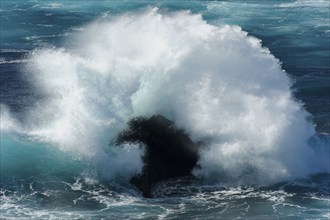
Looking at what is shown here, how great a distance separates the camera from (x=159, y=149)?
41.8 m

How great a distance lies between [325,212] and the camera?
3594 cm

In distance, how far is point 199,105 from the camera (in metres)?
44.1

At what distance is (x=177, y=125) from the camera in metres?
43.4

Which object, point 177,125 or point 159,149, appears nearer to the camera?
point 159,149

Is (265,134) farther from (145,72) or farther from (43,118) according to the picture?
(43,118)

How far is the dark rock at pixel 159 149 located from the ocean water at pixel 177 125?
46 cm

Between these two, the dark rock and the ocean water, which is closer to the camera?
the ocean water

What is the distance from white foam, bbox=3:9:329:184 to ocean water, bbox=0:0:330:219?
71 mm

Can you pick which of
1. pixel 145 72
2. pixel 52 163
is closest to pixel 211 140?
pixel 145 72

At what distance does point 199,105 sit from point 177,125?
199cm

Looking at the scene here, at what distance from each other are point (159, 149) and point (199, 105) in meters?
4.32

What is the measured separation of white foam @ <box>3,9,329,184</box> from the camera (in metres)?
41.6

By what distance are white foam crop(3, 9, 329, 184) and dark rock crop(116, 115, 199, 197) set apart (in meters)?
0.53

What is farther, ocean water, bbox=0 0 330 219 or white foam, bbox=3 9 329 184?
white foam, bbox=3 9 329 184
